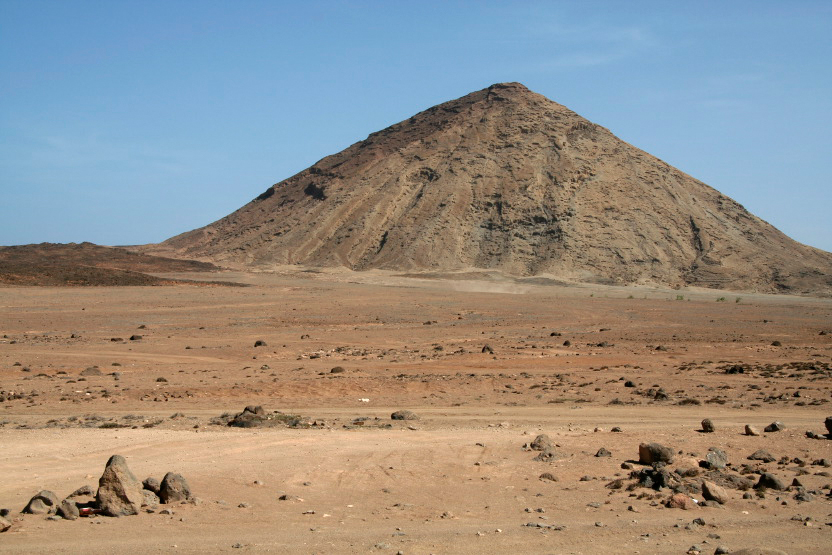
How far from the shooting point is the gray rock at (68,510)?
27.3 feet

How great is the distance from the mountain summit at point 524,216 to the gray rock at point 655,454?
6679 cm

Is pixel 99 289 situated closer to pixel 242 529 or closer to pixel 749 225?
pixel 242 529

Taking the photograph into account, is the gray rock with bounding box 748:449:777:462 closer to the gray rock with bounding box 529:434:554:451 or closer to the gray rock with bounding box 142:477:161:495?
the gray rock with bounding box 529:434:554:451

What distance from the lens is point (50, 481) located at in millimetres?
9508

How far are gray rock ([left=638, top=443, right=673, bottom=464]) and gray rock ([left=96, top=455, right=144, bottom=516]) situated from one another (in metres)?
6.46

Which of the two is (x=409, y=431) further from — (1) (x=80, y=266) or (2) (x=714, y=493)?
(1) (x=80, y=266)

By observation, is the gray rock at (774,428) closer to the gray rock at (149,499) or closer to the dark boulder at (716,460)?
the dark boulder at (716,460)

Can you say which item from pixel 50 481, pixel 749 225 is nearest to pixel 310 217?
pixel 749 225

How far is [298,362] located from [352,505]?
15.3 meters

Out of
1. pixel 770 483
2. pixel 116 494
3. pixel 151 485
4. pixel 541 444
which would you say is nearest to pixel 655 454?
pixel 770 483

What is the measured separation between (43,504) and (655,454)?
24.7 ft

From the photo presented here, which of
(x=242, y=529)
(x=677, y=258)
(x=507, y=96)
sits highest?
(x=507, y=96)

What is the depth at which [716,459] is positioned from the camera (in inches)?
414

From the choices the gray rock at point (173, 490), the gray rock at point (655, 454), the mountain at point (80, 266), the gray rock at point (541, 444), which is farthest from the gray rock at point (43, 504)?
the mountain at point (80, 266)
